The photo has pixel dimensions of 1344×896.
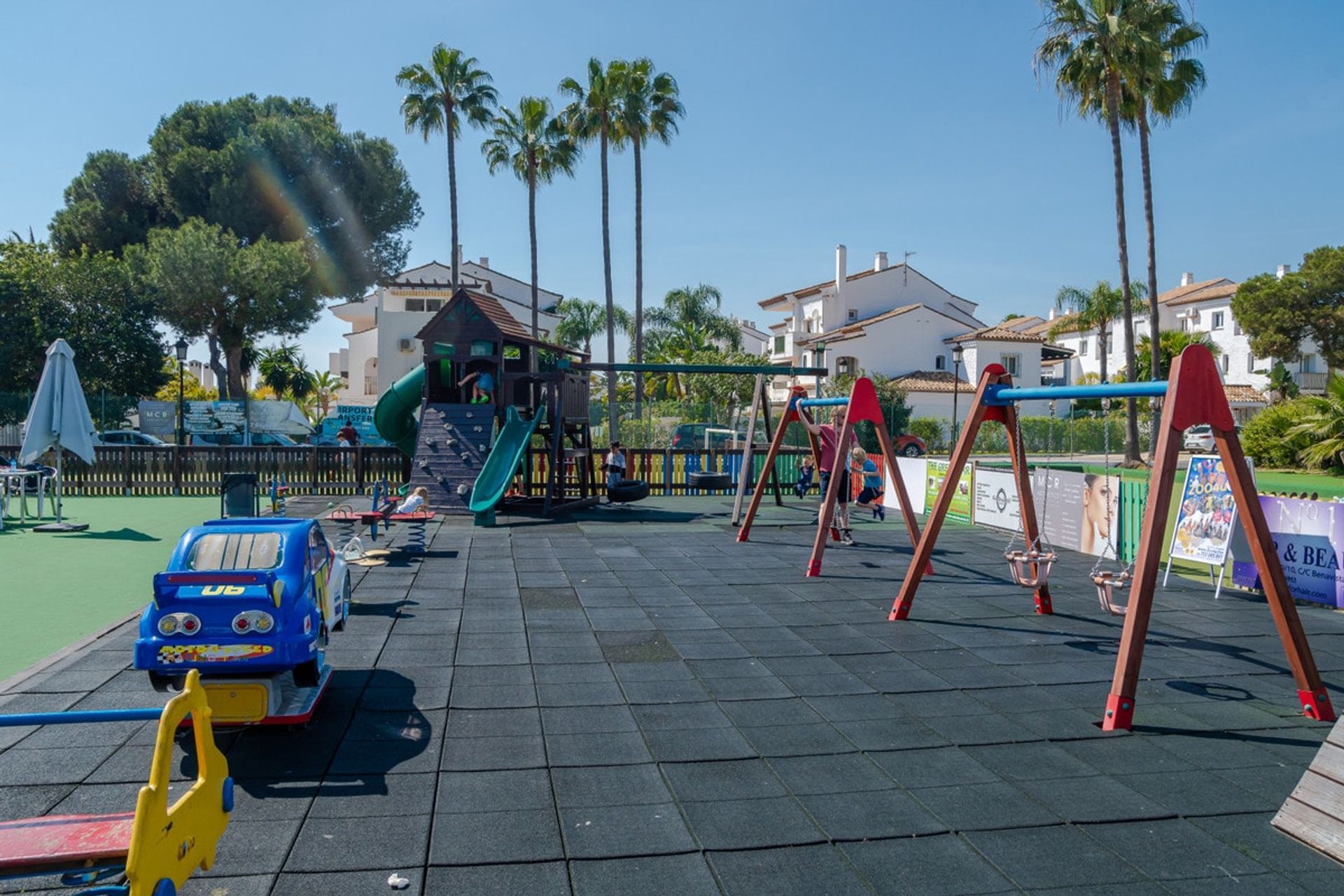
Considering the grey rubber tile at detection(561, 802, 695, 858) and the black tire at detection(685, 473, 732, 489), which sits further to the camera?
the black tire at detection(685, 473, 732, 489)

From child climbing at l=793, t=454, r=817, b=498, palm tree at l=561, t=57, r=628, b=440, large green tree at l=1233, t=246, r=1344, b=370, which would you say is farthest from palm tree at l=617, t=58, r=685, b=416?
large green tree at l=1233, t=246, r=1344, b=370

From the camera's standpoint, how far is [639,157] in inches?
1556

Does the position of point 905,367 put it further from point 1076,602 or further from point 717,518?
point 1076,602

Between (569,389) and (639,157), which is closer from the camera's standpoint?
(569,389)

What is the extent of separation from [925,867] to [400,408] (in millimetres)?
19064

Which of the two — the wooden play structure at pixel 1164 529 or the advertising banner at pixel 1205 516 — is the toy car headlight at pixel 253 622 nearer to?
the wooden play structure at pixel 1164 529

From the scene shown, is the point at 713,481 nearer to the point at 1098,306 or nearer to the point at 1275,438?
the point at 1275,438

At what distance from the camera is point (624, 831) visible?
4.58 meters

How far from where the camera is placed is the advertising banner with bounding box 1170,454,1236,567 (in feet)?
36.9

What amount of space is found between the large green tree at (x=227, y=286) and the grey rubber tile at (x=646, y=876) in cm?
4274

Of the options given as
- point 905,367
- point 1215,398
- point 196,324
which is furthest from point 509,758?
point 905,367

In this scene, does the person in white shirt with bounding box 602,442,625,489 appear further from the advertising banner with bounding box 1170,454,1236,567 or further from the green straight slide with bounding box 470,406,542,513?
the advertising banner with bounding box 1170,454,1236,567

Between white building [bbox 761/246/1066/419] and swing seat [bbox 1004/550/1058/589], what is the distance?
39422 mm

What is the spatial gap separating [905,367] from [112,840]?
2211 inches
